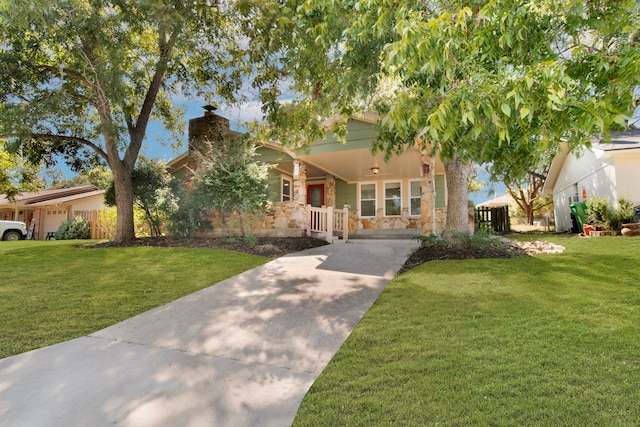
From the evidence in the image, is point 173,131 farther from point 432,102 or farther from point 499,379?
point 499,379

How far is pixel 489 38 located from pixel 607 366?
118 inches

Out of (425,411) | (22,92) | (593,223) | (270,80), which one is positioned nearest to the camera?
(425,411)

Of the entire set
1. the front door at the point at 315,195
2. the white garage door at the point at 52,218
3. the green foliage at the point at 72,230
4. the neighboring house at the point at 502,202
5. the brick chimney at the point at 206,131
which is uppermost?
the brick chimney at the point at 206,131

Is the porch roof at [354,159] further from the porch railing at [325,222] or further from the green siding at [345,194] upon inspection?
the porch railing at [325,222]

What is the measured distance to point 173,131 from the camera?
1402 centimetres

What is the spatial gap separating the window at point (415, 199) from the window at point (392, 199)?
1.65 feet

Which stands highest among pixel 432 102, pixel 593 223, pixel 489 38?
pixel 489 38

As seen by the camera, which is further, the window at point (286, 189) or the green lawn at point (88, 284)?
the window at point (286, 189)

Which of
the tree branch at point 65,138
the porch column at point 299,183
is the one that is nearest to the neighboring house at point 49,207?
the tree branch at point 65,138

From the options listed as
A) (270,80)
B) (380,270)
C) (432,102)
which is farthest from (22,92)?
(432,102)

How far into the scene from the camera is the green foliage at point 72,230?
674 inches

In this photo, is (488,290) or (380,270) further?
(380,270)

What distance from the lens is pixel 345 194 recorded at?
15742mm

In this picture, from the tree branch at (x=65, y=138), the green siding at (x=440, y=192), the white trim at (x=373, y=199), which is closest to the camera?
the tree branch at (x=65, y=138)
